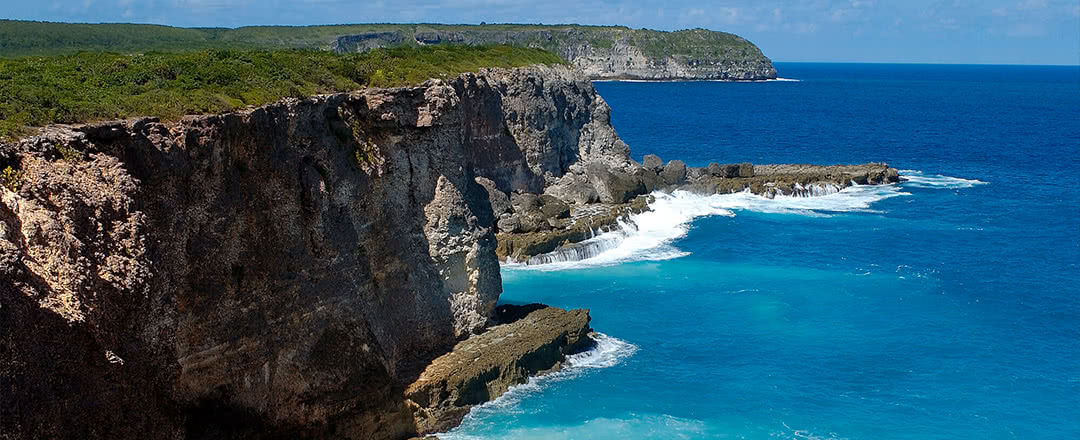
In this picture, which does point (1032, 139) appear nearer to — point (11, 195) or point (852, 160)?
point (852, 160)

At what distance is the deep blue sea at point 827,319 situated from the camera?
1522 inches

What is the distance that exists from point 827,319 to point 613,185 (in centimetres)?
2828

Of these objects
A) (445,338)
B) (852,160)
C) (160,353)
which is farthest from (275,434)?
(852,160)

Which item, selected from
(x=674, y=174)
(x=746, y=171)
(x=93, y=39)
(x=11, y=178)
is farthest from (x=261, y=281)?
(x=93, y=39)

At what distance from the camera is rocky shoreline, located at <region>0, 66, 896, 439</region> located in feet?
74.7

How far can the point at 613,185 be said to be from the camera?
254 feet

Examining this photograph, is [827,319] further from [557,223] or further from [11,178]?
[11,178]

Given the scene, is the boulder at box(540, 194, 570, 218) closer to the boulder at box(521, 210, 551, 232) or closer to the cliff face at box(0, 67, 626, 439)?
the boulder at box(521, 210, 551, 232)

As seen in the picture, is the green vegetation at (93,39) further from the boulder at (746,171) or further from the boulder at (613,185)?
the boulder at (746,171)

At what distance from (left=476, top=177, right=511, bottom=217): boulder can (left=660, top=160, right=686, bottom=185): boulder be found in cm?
2371

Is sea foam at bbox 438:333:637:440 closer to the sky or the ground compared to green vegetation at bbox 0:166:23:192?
closer to the ground

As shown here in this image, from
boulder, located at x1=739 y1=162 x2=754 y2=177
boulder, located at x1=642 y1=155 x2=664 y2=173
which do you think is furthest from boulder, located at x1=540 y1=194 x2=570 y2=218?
boulder, located at x1=739 y1=162 x2=754 y2=177

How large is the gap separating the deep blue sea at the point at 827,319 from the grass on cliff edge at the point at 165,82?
13605 mm

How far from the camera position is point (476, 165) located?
68.7 meters
